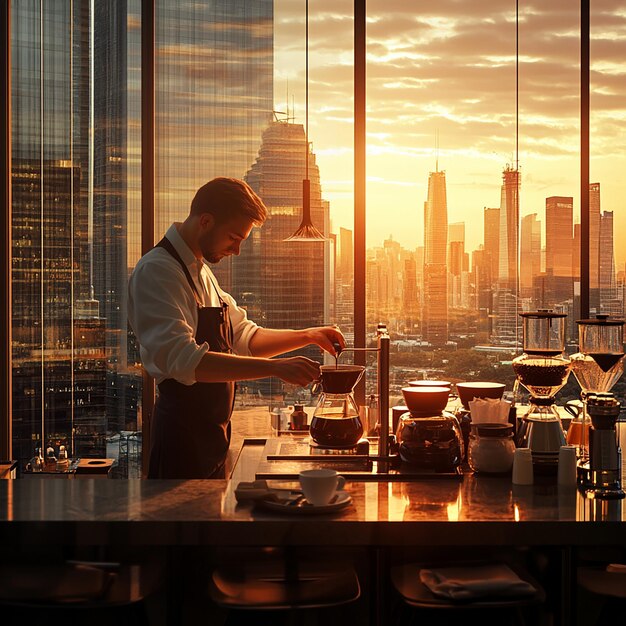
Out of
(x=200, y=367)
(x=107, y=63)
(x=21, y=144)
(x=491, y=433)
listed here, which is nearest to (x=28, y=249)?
(x=21, y=144)

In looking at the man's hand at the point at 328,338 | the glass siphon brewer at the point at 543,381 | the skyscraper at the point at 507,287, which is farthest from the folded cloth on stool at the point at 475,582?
the skyscraper at the point at 507,287

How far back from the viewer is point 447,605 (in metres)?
1.84

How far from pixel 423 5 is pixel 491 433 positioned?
2.76m

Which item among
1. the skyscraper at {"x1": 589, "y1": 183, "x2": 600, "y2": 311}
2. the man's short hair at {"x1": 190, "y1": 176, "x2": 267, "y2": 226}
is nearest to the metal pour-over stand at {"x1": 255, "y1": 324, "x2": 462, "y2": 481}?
the man's short hair at {"x1": 190, "y1": 176, "x2": 267, "y2": 226}

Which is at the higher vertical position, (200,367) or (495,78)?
(495,78)

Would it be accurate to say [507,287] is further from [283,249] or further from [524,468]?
[524,468]

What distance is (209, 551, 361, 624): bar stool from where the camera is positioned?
1889 mm

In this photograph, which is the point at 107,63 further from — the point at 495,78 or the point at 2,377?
the point at 495,78

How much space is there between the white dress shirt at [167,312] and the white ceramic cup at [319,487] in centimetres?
79

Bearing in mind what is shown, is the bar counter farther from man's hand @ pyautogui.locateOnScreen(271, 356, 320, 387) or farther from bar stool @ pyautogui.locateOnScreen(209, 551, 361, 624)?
man's hand @ pyautogui.locateOnScreen(271, 356, 320, 387)

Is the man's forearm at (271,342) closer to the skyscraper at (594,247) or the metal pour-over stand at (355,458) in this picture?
the metal pour-over stand at (355,458)

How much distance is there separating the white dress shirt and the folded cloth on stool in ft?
3.50

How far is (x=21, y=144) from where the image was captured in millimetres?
4277

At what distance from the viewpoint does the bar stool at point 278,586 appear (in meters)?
1.89
